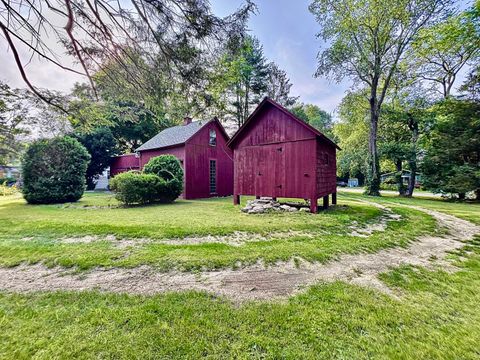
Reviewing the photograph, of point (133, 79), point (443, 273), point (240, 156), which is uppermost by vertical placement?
point (133, 79)

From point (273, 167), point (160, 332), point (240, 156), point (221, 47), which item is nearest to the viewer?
point (160, 332)

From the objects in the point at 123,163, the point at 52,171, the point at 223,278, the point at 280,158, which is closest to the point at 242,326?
the point at 223,278

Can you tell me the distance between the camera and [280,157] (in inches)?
359

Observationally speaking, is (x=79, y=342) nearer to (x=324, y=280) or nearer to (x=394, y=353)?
(x=394, y=353)

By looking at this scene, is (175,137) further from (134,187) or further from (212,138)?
(134,187)

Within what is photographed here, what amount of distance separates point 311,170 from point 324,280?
225 inches

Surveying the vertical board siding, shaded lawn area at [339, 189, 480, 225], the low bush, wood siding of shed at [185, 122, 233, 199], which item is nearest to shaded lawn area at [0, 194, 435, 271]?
the vertical board siding

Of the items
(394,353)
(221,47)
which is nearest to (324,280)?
(394,353)

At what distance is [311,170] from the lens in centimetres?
838

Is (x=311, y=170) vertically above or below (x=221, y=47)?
below

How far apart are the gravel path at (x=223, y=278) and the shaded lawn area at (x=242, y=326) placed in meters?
0.21

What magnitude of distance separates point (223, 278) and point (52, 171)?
524 inches

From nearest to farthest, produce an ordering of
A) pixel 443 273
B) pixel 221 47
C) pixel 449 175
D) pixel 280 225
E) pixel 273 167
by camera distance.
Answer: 1. pixel 443 273
2. pixel 221 47
3. pixel 280 225
4. pixel 273 167
5. pixel 449 175

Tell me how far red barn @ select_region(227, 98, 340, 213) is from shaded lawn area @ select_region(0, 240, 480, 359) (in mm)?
5870
